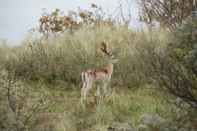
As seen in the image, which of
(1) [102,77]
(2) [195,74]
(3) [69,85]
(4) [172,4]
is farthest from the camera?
(4) [172,4]

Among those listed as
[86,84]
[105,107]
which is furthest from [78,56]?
[105,107]

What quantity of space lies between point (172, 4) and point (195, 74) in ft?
34.0

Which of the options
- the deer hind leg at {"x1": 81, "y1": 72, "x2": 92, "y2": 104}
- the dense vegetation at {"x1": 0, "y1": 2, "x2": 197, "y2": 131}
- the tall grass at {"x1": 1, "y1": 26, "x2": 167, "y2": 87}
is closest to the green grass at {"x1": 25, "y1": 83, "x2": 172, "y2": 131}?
the dense vegetation at {"x1": 0, "y1": 2, "x2": 197, "y2": 131}

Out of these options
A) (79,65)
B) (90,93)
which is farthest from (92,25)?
(90,93)

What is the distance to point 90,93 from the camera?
38.6ft

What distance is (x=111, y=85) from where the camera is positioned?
41.1ft

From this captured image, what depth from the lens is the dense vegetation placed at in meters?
6.58

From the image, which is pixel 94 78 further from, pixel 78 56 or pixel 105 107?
pixel 78 56

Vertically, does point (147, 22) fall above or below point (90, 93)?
above

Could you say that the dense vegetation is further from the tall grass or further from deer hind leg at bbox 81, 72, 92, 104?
deer hind leg at bbox 81, 72, 92, 104

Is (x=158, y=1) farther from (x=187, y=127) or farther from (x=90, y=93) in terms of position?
(x=187, y=127)

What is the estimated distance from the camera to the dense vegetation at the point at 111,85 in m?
6.58

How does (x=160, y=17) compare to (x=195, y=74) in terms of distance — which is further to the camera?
(x=160, y=17)

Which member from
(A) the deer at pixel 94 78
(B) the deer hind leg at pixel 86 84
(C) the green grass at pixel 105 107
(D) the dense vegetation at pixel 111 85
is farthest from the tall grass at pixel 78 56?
(B) the deer hind leg at pixel 86 84
